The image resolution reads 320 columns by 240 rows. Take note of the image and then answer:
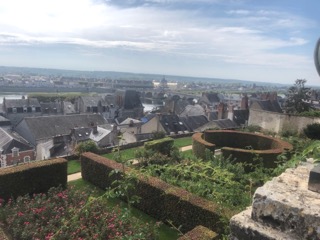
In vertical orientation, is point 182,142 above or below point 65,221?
below

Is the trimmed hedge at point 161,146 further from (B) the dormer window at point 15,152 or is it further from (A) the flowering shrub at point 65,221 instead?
(B) the dormer window at point 15,152

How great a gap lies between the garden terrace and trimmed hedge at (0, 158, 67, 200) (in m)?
9.33

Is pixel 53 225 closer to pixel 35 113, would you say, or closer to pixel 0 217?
pixel 0 217

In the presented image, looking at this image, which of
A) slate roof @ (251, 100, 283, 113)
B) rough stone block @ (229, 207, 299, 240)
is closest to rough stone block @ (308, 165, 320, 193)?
rough stone block @ (229, 207, 299, 240)

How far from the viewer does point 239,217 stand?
2141mm

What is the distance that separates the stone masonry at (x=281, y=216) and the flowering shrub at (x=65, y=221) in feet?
19.3

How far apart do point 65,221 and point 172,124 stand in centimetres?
2902

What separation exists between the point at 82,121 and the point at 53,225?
95.8 ft

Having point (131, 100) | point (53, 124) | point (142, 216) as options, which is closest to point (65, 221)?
point (142, 216)

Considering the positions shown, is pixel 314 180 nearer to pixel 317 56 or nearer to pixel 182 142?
pixel 317 56

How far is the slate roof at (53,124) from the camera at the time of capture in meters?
33.0

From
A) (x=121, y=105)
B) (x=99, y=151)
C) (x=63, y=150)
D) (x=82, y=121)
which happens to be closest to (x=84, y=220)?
(x=99, y=151)

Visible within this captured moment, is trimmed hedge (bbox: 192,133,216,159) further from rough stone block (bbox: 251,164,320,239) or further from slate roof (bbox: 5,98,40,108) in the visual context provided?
slate roof (bbox: 5,98,40,108)

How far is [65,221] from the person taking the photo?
26.6 feet
